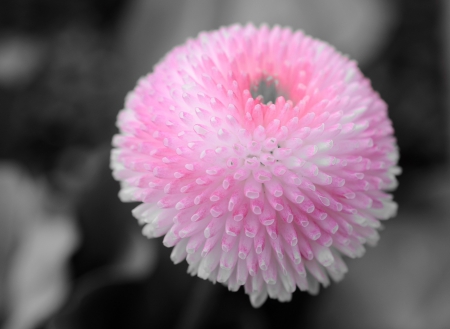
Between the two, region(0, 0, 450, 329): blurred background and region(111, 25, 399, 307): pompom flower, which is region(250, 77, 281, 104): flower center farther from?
region(0, 0, 450, 329): blurred background

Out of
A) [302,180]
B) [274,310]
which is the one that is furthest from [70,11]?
[302,180]

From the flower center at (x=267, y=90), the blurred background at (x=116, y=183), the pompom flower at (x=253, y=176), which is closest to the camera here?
the pompom flower at (x=253, y=176)

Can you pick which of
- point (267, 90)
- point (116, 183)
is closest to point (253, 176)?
point (267, 90)

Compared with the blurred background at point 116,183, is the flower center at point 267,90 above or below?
above

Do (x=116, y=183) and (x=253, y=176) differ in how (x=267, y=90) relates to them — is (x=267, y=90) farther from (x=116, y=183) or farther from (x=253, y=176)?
(x=116, y=183)

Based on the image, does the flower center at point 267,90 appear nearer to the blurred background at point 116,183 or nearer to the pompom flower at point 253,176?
the pompom flower at point 253,176

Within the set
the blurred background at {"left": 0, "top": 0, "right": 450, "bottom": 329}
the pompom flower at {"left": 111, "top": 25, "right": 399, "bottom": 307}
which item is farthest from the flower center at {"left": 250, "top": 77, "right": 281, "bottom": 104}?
the blurred background at {"left": 0, "top": 0, "right": 450, "bottom": 329}

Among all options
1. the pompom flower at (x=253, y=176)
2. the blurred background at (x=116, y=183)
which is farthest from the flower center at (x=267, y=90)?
the blurred background at (x=116, y=183)

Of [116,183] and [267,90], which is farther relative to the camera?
[116,183]
